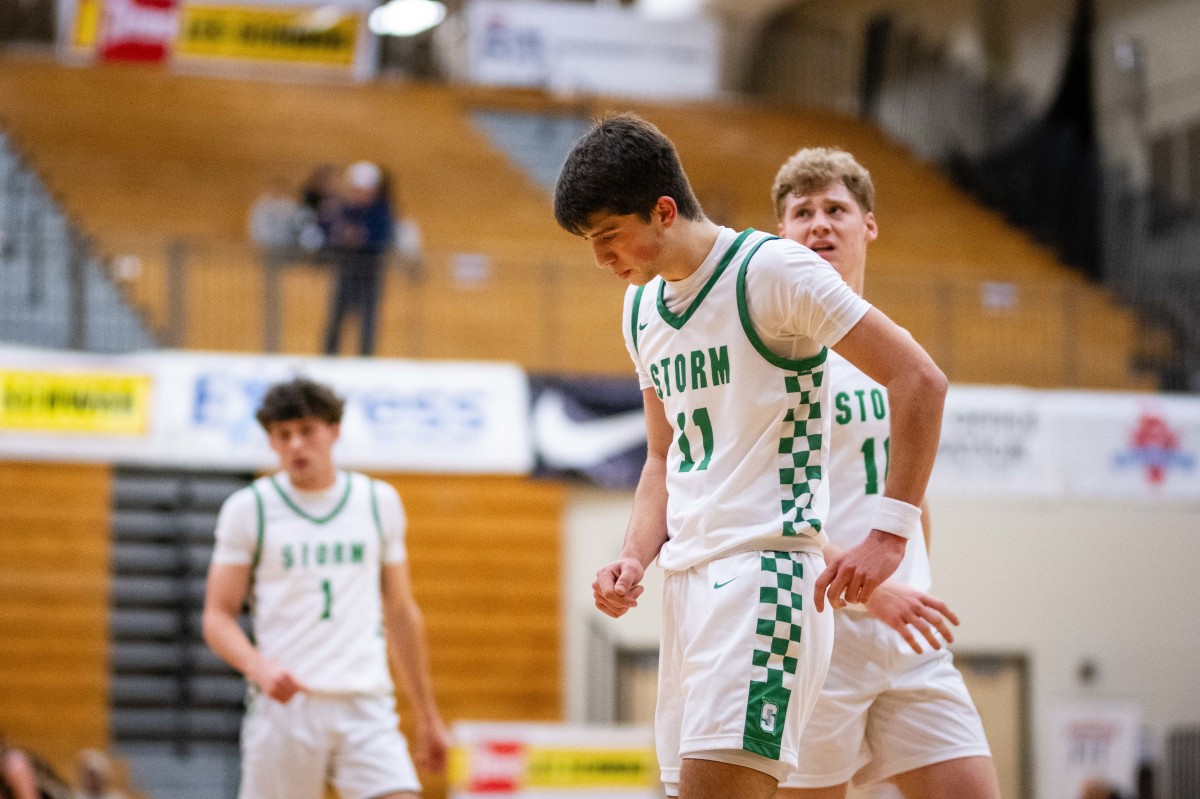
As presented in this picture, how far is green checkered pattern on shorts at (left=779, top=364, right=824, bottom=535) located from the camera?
3.37m

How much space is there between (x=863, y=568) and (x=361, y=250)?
11.6m

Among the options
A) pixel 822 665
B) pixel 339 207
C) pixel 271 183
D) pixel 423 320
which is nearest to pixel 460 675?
pixel 423 320

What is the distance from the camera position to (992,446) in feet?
46.8

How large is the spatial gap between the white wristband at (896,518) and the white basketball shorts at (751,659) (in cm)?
22

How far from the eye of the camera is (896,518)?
3197 mm

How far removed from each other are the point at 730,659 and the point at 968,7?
21.3 meters

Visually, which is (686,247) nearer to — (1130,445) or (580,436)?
(580,436)

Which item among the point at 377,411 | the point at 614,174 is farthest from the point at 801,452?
the point at 377,411

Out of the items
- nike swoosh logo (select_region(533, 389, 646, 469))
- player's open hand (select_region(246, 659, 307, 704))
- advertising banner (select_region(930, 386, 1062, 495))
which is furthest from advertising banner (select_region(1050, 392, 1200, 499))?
player's open hand (select_region(246, 659, 307, 704))

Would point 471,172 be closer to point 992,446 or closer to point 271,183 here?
point 271,183

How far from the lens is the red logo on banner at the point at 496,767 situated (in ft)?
38.9

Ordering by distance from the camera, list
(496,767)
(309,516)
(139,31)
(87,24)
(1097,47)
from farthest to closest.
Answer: (1097,47)
(87,24)
(139,31)
(496,767)
(309,516)

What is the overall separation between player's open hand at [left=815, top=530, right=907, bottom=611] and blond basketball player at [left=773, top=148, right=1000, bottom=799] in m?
0.82

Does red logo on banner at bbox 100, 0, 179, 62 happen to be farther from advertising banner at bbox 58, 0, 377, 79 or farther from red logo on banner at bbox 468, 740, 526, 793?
red logo on banner at bbox 468, 740, 526, 793
